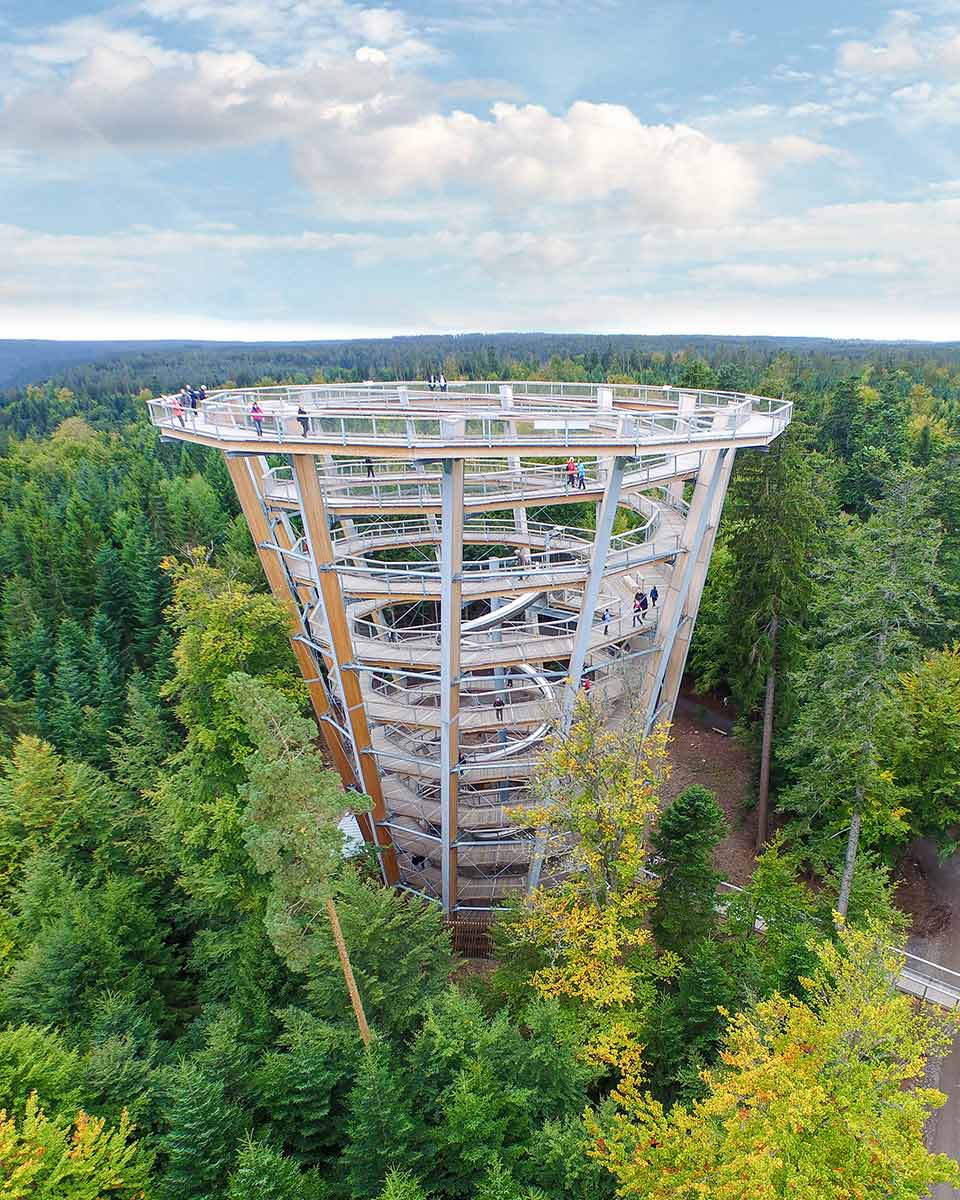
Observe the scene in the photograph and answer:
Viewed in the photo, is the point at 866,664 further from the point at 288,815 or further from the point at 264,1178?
the point at 264,1178

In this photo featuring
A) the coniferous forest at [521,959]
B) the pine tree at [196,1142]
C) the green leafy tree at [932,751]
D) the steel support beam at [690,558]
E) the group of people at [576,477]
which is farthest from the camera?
the green leafy tree at [932,751]

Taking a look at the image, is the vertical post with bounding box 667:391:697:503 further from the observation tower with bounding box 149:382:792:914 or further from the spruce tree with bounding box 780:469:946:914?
the spruce tree with bounding box 780:469:946:914

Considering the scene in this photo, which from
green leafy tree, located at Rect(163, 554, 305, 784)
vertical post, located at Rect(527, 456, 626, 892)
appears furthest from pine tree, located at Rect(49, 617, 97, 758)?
vertical post, located at Rect(527, 456, 626, 892)

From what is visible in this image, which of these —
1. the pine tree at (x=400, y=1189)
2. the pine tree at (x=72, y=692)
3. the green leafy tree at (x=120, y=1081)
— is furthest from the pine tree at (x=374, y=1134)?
the pine tree at (x=72, y=692)

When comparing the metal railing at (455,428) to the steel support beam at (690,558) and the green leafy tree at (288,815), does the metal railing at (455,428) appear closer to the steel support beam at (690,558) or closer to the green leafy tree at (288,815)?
the steel support beam at (690,558)

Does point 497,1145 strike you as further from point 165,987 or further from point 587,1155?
point 165,987

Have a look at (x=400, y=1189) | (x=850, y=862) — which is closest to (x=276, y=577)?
(x=400, y=1189)

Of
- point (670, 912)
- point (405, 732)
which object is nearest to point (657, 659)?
point (670, 912)
